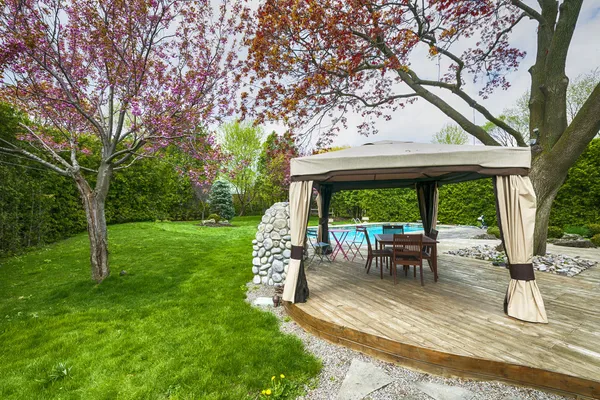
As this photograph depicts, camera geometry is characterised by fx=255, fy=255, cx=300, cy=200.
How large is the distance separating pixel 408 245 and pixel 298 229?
1.82 metres

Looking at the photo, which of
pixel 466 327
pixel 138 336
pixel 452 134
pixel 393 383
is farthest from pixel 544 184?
pixel 452 134

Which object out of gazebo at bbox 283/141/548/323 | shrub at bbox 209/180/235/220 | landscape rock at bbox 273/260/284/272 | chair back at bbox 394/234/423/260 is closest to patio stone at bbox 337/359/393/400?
gazebo at bbox 283/141/548/323

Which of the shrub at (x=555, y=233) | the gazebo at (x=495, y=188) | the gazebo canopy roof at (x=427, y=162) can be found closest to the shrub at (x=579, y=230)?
the shrub at (x=555, y=233)

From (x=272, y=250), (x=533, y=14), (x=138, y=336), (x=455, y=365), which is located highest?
(x=533, y=14)

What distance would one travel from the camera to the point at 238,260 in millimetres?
6613

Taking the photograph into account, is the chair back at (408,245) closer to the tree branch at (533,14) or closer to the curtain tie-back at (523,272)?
the curtain tie-back at (523,272)

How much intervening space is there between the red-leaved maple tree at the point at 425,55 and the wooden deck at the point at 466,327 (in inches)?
111

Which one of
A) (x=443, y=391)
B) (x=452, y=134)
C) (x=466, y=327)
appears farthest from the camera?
(x=452, y=134)

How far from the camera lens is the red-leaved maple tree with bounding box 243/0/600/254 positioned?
195 inches

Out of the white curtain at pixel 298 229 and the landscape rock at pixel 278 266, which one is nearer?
the white curtain at pixel 298 229

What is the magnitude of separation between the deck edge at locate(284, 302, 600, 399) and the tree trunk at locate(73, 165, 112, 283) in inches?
179

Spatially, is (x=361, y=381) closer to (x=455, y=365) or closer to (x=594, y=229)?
(x=455, y=365)

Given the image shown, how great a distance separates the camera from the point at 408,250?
4023mm

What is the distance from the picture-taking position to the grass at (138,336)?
226cm
